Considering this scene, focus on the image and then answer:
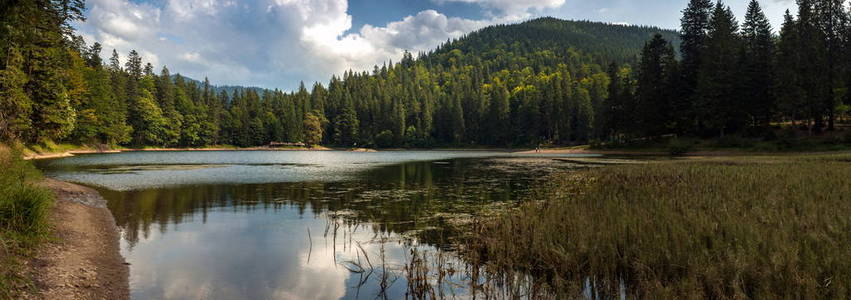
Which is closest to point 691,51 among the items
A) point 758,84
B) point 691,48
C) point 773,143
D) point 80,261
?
point 691,48

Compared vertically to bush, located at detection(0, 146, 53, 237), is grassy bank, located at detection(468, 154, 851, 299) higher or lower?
lower

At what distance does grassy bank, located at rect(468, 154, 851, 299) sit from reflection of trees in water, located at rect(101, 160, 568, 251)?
136 inches

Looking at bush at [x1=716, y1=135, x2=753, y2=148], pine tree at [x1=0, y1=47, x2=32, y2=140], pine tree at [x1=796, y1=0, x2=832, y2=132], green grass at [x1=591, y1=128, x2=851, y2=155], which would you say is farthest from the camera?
bush at [x1=716, y1=135, x2=753, y2=148]

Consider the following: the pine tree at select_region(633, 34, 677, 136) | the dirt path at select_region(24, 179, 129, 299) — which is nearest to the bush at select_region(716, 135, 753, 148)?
the pine tree at select_region(633, 34, 677, 136)

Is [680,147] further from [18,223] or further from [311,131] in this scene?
[311,131]

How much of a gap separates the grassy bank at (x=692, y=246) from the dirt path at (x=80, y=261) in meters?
8.24

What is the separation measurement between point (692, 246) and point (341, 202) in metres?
16.5

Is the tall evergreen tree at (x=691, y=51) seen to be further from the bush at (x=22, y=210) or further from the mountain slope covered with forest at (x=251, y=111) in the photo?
the bush at (x=22, y=210)

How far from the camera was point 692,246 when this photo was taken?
29.6 feet

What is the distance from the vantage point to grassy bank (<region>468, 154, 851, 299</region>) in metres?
7.05

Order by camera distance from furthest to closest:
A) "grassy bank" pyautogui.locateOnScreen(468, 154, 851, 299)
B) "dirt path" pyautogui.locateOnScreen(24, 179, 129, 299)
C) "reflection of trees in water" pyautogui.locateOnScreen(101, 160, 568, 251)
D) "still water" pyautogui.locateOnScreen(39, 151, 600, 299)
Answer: "reflection of trees in water" pyautogui.locateOnScreen(101, 160, 568, 251), "still water" pyautogui.locateOnScreen(39, 151, 600, 299), "dirt path" pyautogui.locateOnScreen(24, 179, 129, 299), "grassy bank" pyautogui.locateOnScreen(468, 154, 851, 299)

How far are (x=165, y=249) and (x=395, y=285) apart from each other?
7.88 m

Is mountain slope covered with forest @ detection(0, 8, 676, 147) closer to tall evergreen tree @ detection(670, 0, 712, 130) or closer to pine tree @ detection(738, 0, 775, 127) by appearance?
tall evergreen tree @ detection(670, 0, 712, 130)

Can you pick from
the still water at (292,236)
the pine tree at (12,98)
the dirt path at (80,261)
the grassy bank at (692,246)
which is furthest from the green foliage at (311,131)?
the grassy bank at (692,246)
